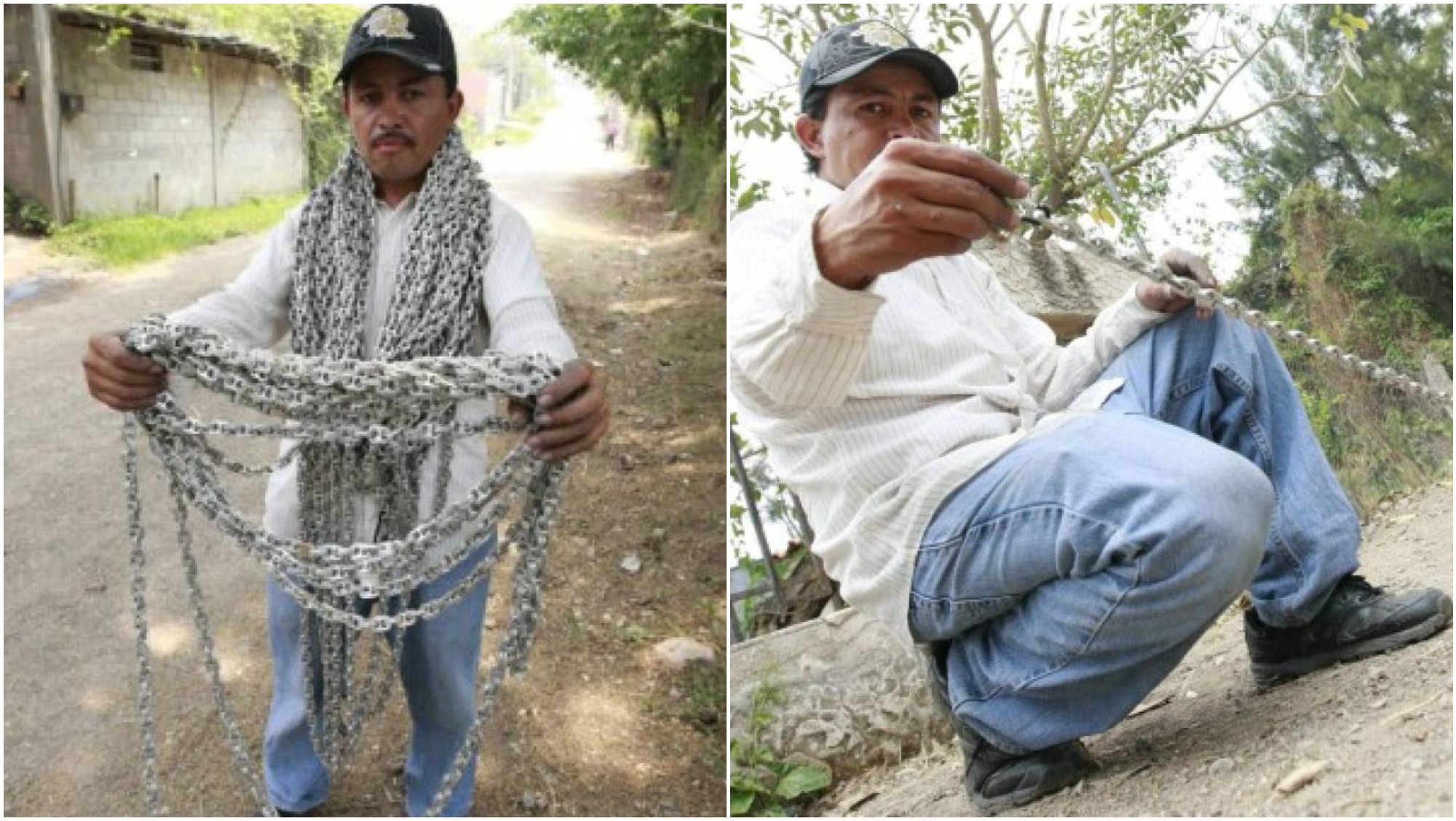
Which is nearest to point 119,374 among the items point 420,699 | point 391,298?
point 391,298

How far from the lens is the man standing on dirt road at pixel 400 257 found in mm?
1977

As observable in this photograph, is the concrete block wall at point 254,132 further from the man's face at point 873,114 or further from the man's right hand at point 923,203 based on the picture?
the man's right hand at point 923,203

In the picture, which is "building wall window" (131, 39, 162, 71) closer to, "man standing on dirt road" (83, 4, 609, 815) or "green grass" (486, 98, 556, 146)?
"man standing on dirt road" (83, 4, 609, 815)

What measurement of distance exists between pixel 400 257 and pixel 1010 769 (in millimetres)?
1379

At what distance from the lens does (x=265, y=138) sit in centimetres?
1308

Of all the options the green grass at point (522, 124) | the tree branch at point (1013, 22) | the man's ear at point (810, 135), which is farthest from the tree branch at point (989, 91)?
the green grass at point (522, 124)

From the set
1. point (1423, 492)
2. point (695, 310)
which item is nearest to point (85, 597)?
point (1423, 492)

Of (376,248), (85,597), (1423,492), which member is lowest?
(85,597)

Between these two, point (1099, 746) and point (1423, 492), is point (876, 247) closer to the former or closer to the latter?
point (1099, 746)

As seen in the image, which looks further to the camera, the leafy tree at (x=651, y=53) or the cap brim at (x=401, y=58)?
the leafy tree at (x=651, y=53)

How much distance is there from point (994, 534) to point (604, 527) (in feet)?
9.50

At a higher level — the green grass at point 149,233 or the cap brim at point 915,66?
the cap brim at point 915,66

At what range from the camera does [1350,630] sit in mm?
1915

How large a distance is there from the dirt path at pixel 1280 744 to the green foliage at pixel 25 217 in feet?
29.7
